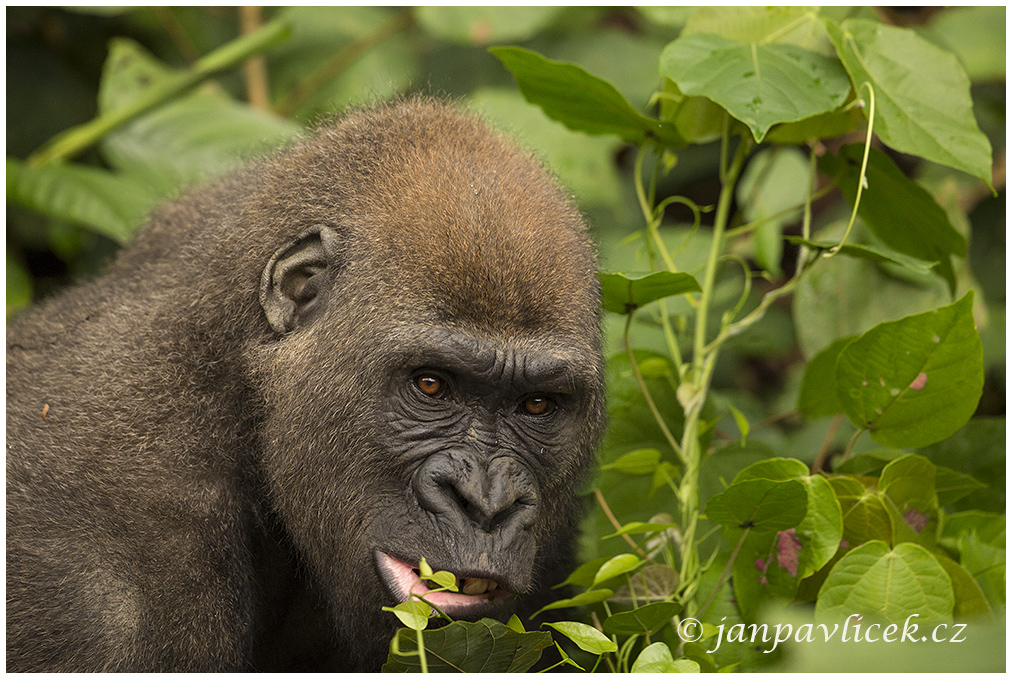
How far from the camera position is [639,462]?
2.72m

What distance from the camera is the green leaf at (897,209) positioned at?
2.82m

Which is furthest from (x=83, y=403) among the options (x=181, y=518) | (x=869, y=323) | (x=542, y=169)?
(x=869, y=323)

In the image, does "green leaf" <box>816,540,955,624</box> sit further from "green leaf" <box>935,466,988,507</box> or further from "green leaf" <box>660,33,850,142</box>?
"green leaf" <box>660,33,850,142</box>

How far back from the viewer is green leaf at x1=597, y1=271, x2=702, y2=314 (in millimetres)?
2410

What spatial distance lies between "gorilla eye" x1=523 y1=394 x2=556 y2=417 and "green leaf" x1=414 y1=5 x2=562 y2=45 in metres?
2.85

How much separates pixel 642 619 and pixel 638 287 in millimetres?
853

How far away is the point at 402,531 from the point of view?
2.24m

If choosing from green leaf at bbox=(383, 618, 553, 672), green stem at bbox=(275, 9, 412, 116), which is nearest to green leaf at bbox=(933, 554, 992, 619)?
green leaf at bbox=(383, 618, 553, 672)

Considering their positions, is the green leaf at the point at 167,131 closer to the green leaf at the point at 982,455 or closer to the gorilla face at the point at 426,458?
the gorilla face at the point at 426,458

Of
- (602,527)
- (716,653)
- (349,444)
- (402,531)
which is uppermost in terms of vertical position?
(349,444)

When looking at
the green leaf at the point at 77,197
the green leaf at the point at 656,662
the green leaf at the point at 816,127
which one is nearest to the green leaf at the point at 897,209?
the green leaf at the point at 816,127

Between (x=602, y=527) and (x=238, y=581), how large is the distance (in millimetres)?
1148

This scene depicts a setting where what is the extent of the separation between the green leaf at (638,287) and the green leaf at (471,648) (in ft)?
3.01

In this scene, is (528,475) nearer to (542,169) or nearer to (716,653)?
(716,653)
